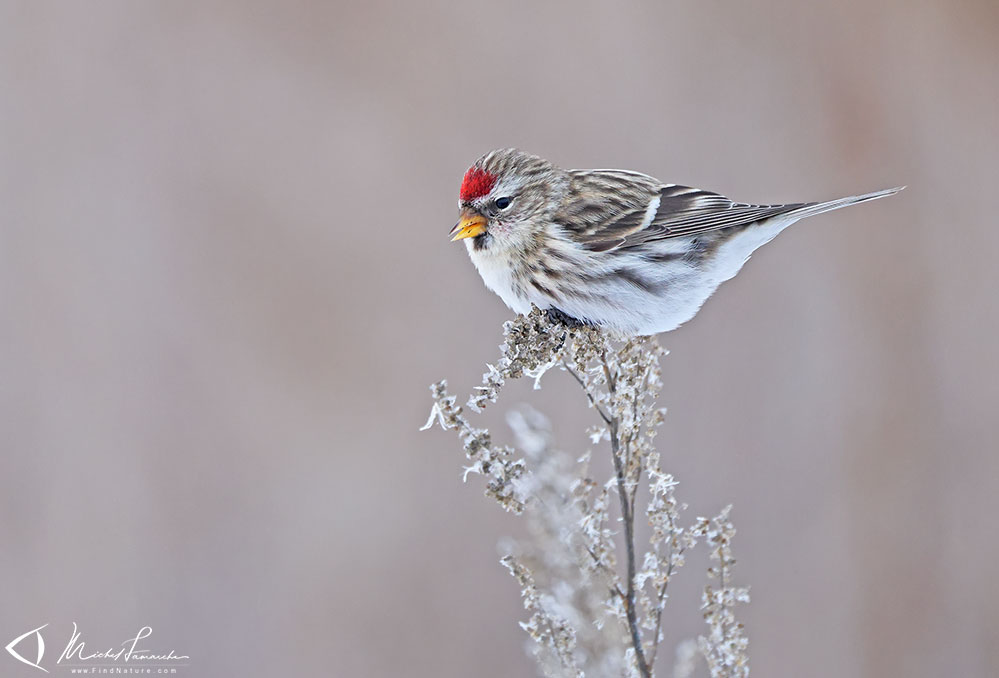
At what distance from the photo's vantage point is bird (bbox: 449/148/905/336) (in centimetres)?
183

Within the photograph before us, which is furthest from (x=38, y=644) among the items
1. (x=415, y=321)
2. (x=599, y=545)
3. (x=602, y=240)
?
(x=599, y=545)

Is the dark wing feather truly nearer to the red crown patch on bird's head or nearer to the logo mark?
the red crown patch on bird's head

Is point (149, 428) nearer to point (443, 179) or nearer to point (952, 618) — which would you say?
point (443, 179)

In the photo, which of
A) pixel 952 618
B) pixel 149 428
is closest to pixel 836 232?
pixel 952 618

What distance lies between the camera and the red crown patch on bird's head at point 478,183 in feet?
6.33

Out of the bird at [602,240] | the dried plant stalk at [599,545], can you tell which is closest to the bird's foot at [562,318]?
the bird at [602,240]

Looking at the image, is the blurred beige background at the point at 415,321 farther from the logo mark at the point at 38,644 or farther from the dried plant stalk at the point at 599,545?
the dried plant stalk at the point at 599,545

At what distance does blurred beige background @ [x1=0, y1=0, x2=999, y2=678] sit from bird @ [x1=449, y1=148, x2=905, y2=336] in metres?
0.70

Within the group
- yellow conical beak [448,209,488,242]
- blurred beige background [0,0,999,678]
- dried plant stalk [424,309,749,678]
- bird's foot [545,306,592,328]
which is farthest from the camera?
blurred beige background [0,0,999,678]

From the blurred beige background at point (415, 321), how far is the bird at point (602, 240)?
695 millimetres

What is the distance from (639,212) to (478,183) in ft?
1.19

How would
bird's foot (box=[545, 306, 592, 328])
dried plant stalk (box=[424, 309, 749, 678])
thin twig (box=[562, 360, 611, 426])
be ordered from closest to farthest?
1. dried plant stalk (box=[424, 309, 749, 678])
2. thin twig (box=[562, 360, 611, 426])
3. bird's foot (box=[545, 306, 592, 328])

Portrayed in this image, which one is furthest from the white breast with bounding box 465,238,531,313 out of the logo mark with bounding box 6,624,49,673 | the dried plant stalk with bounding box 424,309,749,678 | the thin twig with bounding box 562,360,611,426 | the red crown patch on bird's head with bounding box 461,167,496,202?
the logo mark with bounding box 6,624,49,673

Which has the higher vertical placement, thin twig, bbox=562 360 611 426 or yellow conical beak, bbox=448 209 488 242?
yellow conical beak, bbox=448 209 488 242
